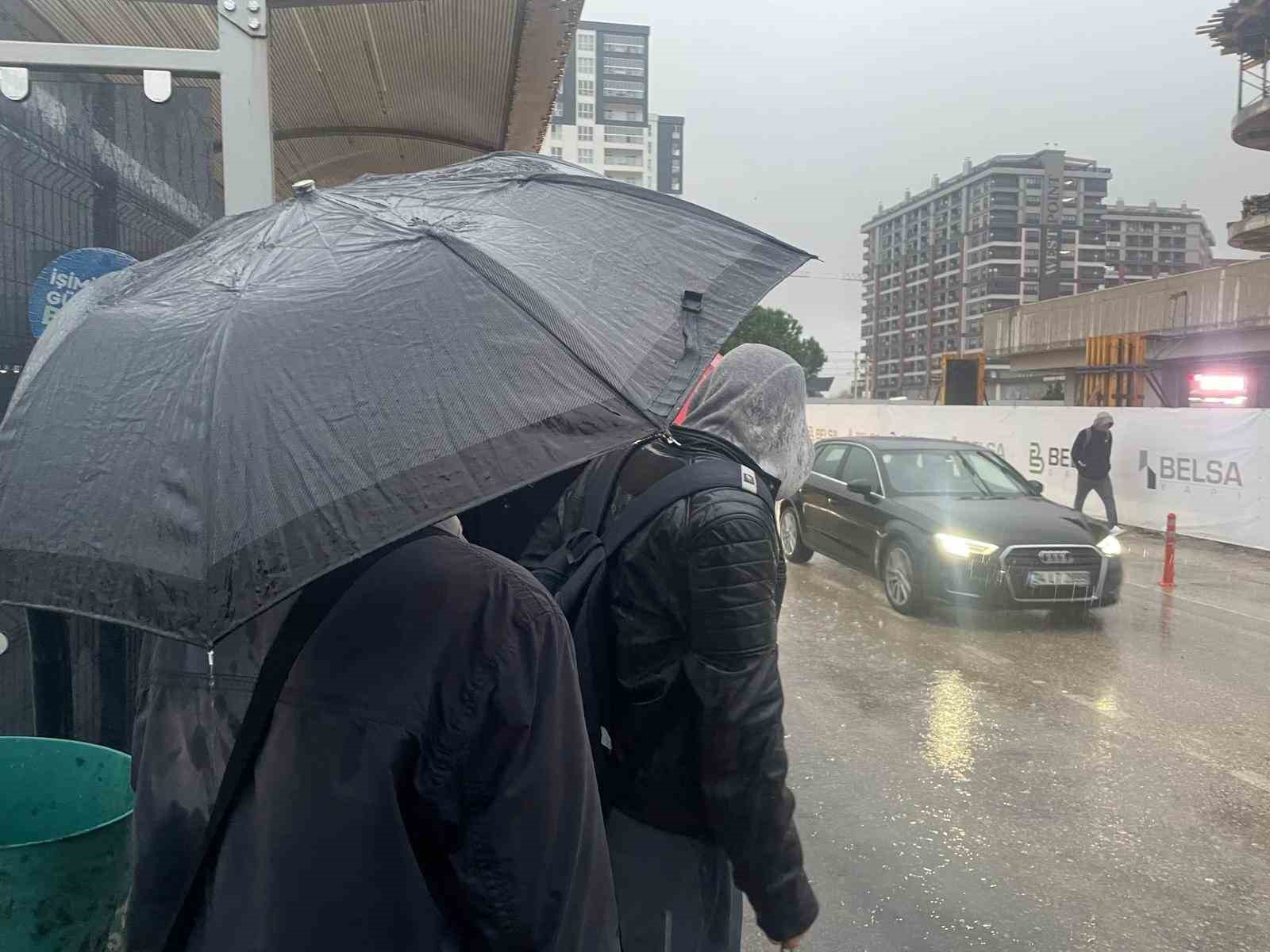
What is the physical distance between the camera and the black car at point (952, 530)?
795 cm

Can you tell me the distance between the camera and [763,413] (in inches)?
90.3

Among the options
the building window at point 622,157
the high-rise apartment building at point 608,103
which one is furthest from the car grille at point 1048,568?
the building window at point 622,157

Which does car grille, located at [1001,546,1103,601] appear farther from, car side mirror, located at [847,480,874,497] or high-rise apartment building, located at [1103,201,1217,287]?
high-rise apartment building, located at [1103,201,1217,287]

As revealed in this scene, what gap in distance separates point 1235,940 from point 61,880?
372cm

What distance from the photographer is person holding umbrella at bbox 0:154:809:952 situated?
1129mm

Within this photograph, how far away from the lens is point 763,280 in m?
1.86

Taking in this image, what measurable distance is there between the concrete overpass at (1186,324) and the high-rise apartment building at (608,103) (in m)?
86.6

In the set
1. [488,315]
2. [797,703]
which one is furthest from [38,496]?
[797,703]

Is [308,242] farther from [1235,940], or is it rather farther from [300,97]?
[1235,940]

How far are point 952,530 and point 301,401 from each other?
7.68m

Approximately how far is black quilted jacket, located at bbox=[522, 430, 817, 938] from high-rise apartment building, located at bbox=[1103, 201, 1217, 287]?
148064 mm

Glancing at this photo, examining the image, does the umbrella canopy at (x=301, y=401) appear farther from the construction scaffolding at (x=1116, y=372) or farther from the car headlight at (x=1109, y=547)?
the construction scaffolding at (x=1116, y=372)

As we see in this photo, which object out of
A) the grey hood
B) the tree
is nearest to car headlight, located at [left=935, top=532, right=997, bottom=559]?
the grey hood

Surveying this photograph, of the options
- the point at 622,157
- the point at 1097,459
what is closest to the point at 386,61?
Answer: the point at 1097,459
